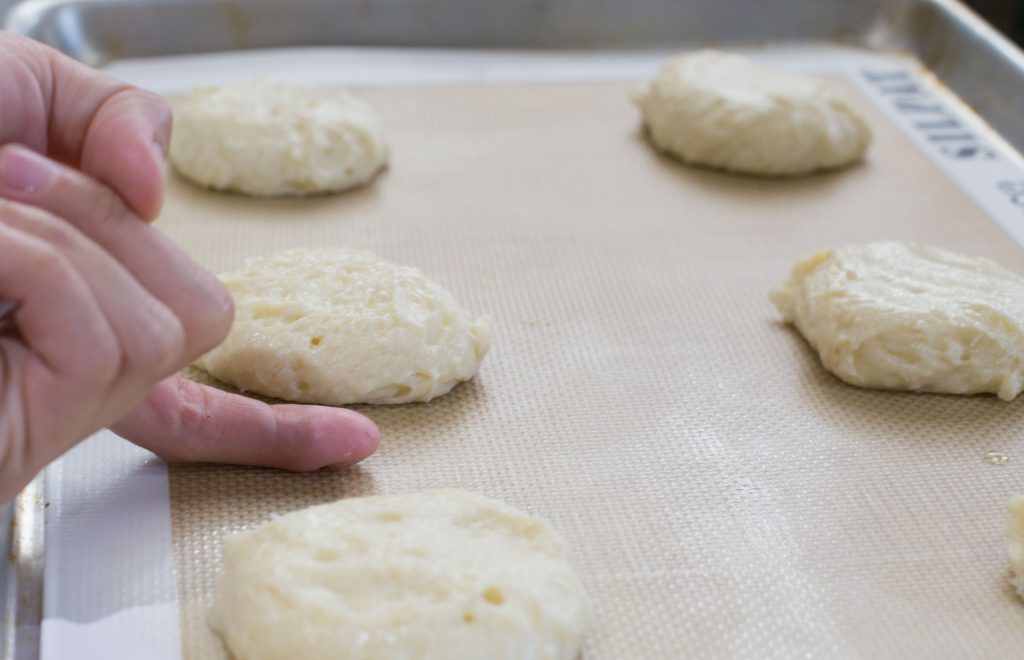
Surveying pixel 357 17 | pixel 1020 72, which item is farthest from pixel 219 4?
pixel 1020 72

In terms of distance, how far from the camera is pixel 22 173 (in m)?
0.94

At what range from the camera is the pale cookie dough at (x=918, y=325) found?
146 cm

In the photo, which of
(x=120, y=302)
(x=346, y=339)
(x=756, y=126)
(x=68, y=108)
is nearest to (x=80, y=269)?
(x=120, y=302)

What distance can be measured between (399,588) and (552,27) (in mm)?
1742

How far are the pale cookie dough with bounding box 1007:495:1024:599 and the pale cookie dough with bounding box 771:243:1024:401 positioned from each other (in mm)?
286

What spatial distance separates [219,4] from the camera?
93.3 inches

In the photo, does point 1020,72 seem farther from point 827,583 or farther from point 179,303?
point 179,303

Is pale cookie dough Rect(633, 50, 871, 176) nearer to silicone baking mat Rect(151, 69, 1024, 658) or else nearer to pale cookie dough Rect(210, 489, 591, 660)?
silicone baking mat Rect(151, 69, 1024, 658)

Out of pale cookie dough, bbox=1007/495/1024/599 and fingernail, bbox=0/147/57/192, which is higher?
fingernail, bbox=0/147/57/192

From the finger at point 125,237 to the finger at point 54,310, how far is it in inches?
2.3

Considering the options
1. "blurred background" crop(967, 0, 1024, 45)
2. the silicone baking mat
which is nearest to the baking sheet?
the silicone baking mat

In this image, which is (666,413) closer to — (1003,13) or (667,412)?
(667,412)

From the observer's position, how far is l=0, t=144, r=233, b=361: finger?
939 millimetres

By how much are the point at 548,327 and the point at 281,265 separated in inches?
15.3
